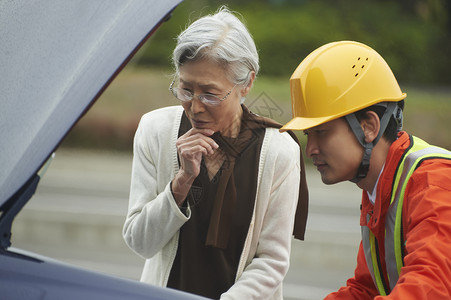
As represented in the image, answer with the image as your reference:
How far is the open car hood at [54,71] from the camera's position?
5.02 feet

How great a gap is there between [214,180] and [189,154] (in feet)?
0.41

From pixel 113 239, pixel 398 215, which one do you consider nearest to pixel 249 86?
pixel 398 215

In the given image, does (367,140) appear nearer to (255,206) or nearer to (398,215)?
(398,215)

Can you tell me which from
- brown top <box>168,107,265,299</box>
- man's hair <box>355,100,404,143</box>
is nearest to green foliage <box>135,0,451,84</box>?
brown top <box>168,107,265,299</box>

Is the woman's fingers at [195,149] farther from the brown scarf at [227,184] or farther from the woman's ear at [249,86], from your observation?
the woman's ear at [249,86]

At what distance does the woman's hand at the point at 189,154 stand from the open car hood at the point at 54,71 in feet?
1.59

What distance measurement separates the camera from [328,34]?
3.24 metres

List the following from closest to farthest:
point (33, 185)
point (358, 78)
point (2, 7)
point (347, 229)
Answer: point (33, 185), point (2, 7), point (358, 78), point (347, 229)

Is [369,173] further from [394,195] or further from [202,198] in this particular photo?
[202,198]

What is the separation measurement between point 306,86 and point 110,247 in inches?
277

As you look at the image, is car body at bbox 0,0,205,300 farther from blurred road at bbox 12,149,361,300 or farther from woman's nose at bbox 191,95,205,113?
blurred road at bbox 12,149,361,300

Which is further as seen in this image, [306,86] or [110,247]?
[110,247]

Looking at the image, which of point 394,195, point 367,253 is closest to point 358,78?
point 394,195

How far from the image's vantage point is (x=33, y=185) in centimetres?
158
